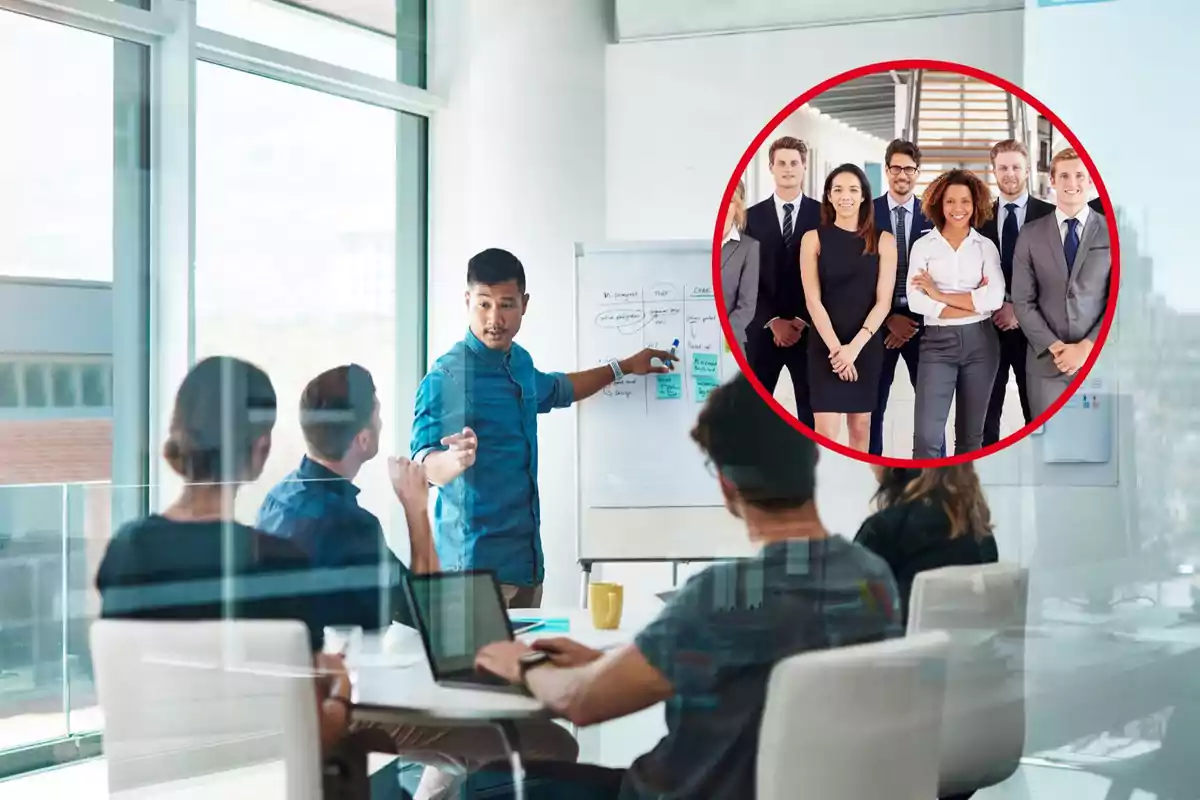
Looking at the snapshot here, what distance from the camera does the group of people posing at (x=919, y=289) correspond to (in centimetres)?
271

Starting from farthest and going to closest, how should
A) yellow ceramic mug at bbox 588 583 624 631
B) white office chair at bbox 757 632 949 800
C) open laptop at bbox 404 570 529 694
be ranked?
open laptop at bbox 404 570 529 694 < yellow ceramic mug at bbox 588 583 624 631 < white office chair at bbox 757 632 949 800

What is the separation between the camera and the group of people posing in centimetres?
271

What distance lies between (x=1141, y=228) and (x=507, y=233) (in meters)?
1.37

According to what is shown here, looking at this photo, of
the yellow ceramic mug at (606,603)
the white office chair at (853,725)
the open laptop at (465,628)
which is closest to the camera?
the white office chair at (853,725)

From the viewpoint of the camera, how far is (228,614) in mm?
2898

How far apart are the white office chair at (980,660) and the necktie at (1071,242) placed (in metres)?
0.67

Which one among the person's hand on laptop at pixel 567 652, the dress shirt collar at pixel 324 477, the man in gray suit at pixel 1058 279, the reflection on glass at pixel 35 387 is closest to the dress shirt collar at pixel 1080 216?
the man in gray suit at pixel 1058 279

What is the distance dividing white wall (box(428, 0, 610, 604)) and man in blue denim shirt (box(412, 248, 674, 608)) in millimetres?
32

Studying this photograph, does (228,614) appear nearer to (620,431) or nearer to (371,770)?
(371,770)

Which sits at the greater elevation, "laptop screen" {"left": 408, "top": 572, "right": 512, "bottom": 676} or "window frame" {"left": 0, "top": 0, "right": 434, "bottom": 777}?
"window frame" {"left": 0, "top": 0, "right": 434, "bottom": 777}

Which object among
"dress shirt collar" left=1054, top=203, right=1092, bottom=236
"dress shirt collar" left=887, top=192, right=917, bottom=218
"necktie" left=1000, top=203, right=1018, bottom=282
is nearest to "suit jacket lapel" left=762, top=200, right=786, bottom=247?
"dress shirt collar" left=887, top=192, right=917, bottom=218

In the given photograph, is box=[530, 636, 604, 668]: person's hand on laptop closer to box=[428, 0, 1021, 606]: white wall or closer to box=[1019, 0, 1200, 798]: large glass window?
box=[428, 0, 1021, 606]: white wall

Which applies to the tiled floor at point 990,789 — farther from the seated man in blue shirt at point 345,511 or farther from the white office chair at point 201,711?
the seated man in blue shirt at point 345,511

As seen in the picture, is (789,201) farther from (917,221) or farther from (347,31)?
(347,31)
